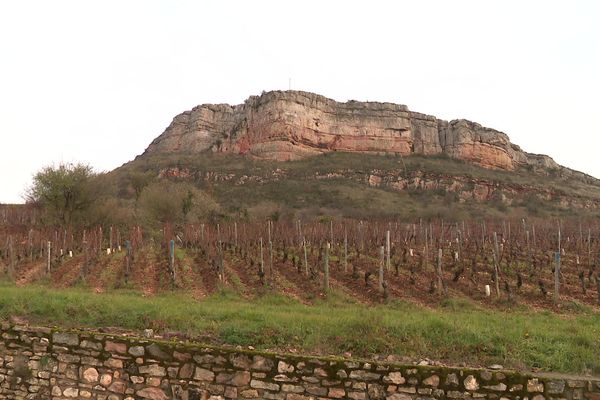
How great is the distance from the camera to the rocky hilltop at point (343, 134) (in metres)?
84.0

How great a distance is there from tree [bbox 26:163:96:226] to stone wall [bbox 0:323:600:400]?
1023 inches

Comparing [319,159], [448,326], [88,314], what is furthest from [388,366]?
[319,159]

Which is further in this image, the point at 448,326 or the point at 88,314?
the point at 88,314

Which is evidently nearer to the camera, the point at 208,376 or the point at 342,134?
the point at 208,376

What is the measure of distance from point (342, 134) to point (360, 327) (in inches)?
3285

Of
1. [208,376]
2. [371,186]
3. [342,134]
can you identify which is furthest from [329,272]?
[342,134]

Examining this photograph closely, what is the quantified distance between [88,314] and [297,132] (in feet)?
250

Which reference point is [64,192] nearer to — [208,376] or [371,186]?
[208,376]

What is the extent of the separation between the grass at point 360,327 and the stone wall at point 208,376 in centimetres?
208

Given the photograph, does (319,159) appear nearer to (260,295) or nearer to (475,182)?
(475,182)

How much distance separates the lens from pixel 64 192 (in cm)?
2991

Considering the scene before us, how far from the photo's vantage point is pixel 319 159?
7794 cm

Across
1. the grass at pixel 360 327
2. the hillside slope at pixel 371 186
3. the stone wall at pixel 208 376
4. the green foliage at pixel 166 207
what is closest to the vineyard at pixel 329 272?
the grass at pixel 360 327

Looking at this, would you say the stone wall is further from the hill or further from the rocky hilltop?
the rocky hilltop
